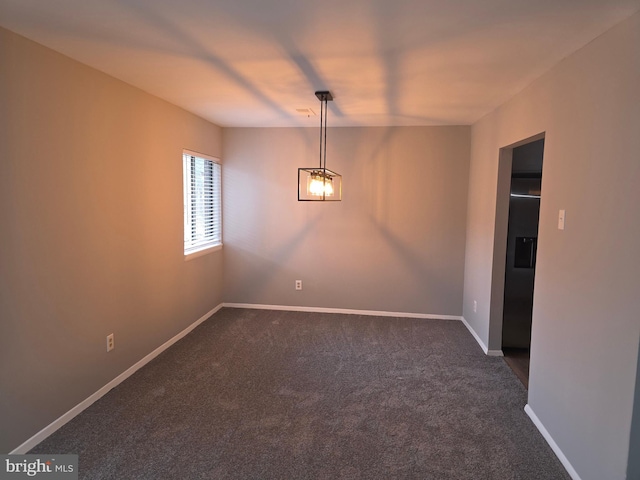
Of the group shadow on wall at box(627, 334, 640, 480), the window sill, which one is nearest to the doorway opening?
shadow on wall at box(627, 334, 640, 480)

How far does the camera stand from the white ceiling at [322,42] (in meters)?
1.79

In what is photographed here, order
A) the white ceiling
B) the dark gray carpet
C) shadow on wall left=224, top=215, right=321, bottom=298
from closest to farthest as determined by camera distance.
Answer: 1. the white ceiling
2. the dark gray carpet
3. shadow on wall left=224, top=215, right=321, bottom=298

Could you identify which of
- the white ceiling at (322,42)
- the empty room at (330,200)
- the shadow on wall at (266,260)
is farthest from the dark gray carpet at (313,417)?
the white ceiling at (322,42)

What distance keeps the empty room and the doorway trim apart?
22 millimetres

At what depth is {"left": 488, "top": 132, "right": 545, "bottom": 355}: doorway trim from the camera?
3.57m

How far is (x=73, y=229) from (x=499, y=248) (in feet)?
11.4

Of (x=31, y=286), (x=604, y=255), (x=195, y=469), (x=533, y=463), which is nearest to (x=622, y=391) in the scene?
(x=604, y=255)

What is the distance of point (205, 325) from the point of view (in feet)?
14.8

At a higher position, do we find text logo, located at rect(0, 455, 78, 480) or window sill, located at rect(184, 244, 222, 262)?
window sill, located at rect(184, 244, 222, 262)

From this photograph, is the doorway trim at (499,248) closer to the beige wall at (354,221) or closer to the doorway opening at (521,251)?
the doorway opening at (521,251)

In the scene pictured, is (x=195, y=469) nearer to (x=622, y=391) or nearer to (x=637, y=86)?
(x=622, y=391)

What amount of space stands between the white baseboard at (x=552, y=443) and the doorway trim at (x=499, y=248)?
3.39 ft

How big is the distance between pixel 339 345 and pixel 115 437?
2.16 meters

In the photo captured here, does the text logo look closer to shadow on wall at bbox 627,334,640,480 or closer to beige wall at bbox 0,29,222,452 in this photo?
beige wall at bbox 0,29,222,452
